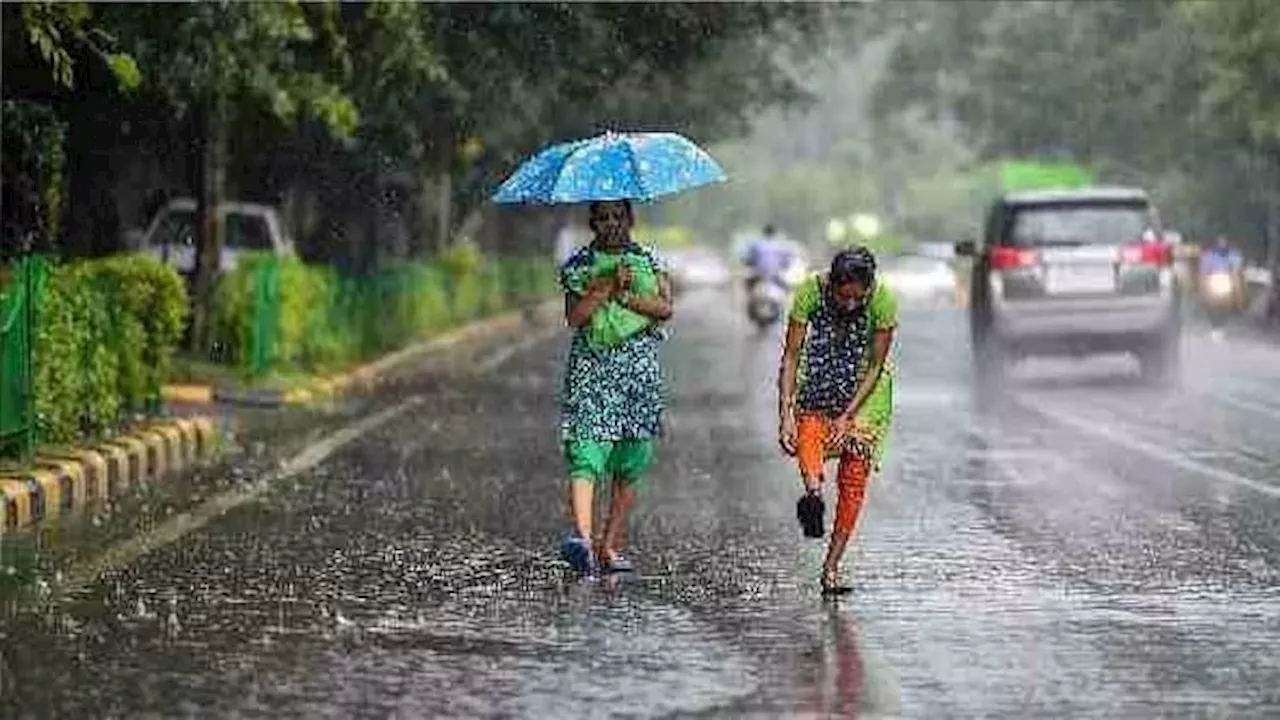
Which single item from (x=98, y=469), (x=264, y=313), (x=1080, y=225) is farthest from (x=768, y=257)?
(x=98, y=469)

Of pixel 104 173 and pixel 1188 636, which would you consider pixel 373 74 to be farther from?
pixel 1188 636

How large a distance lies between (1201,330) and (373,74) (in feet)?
66.1

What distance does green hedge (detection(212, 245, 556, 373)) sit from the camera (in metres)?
23.4

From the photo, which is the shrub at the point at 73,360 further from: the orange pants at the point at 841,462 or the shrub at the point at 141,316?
the orange pants at the point at 841,462

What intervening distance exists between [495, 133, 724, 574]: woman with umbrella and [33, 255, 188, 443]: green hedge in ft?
17.0

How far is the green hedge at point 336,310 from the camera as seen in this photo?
76.7ft

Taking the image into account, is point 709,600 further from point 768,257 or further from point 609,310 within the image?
point 768,257

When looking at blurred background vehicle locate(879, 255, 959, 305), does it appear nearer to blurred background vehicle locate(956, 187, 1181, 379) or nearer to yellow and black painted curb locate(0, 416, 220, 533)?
blurred background vehicle locate(956, 187, 1181, 379)

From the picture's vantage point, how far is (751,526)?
40.0ft

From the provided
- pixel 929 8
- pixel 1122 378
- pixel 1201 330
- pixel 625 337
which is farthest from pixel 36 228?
pixel 929 8

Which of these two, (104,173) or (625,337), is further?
(104,173)

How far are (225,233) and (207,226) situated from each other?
4.94 metres

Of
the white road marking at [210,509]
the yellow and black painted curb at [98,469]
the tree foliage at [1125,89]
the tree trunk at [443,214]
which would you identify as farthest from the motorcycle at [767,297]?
the yellow and black painted curb at [98,469]

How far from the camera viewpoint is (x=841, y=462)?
32.8 ft
